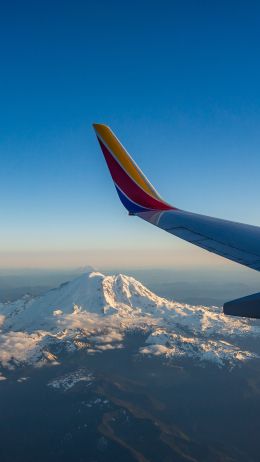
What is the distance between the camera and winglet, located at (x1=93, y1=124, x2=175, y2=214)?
1116 cm

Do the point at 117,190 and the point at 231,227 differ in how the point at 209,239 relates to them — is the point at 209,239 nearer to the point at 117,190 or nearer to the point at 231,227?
the point at 231,227

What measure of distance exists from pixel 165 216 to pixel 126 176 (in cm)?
239

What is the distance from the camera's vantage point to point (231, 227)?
1153 centimetres

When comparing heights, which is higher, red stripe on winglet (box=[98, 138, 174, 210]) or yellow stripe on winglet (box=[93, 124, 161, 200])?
yellow stripe on winglet (box=[93, 124, 161, 200])

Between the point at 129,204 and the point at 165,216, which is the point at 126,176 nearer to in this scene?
the point at 129,204

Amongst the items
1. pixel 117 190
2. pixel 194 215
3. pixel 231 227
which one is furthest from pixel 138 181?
pixel 231 227

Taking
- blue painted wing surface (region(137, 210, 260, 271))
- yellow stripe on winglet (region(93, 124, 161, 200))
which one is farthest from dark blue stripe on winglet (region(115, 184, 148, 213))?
yellow stripe on winglet (region(93, 124, 161, 200))

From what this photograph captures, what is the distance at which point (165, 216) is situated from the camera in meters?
12.4

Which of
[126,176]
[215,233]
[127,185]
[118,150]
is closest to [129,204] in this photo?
[127,185]

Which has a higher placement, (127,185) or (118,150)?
(118,150)

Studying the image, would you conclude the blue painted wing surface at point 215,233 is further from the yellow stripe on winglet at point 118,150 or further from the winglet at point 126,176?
the yellow stripe on winglet at point 118,150

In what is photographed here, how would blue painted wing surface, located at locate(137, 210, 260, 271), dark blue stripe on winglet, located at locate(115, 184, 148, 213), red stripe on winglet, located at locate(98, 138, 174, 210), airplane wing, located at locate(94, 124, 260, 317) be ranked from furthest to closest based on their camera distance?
dark blue stripe on winglet, located at locate(115, 184, 148, 213) → red stripe on winglet, located at locate(98, 138, 174, 210) → airplane wing, located at locate(94, 124, 260, 317) → blue painted wing surface, located at locate(137, 210, 260, 271)

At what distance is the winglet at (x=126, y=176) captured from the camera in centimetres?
1116

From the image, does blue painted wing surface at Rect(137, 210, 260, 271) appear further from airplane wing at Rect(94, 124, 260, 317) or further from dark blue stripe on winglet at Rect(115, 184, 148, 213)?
dark blue stripe on winglet at Rect(115, 184, 148, 213)
